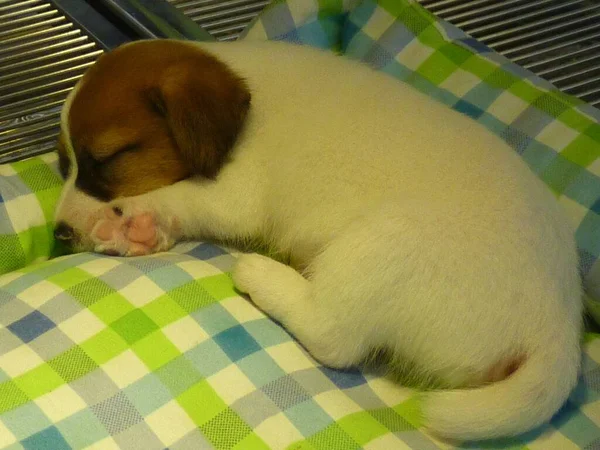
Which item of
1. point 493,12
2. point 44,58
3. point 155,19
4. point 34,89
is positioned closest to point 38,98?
point 34,89

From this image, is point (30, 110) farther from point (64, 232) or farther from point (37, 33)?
point (64, 232)

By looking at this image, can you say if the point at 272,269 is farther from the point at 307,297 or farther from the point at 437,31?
the point at 437,31

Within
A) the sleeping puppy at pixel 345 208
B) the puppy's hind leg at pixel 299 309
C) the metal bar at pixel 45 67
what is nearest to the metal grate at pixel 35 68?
the metal bar at pixel 45 67

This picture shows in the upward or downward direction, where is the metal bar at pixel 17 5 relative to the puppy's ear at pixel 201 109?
downward

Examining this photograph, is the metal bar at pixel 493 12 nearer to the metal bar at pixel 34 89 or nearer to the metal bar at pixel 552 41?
the metal bar at pixel 552 41

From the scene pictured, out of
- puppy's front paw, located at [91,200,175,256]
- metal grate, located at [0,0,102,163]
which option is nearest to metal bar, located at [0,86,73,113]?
metal grate, located at [0,0,102,163]

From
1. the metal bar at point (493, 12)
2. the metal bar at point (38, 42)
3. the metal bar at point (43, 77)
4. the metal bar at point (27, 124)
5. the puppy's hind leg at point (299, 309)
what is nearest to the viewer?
the puppy's hind leg at point (299, 309)

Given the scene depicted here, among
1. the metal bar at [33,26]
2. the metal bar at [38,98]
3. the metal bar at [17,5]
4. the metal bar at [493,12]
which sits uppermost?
the metal bar at [493,12]
